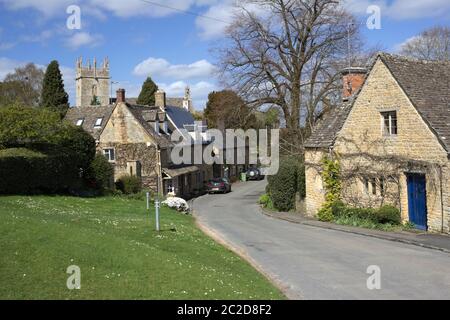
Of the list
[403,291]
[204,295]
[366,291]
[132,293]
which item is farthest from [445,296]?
[132,293]

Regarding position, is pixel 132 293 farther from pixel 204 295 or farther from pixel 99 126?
pixel 99 126

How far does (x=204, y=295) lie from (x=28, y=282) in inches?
137

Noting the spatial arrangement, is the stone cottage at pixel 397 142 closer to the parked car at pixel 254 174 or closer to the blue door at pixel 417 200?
the blue door at pixel 417 200

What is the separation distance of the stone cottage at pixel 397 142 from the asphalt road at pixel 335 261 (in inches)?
128

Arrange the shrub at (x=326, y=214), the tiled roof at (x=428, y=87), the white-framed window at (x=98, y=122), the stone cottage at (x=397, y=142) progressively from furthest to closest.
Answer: the white-framed window at (x=98, y=122) → the shrub at (x=326, y=214) → the tiled roof at (x=428, y=87) → the stone cottage at (x=397, y=142)

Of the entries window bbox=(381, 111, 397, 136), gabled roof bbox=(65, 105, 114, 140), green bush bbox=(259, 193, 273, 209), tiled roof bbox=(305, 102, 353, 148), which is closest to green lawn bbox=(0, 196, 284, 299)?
window bbox=(381, 111, 397, 136)

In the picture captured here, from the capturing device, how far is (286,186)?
33.0m

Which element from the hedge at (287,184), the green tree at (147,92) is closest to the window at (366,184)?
the hedge at (287,184)

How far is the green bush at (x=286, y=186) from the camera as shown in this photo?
3311 centimetres

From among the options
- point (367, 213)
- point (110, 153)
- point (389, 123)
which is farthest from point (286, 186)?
point (110, 153)

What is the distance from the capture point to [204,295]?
1007cm

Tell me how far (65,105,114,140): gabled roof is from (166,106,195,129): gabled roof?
7.56 m

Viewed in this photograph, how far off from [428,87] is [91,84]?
88963mm

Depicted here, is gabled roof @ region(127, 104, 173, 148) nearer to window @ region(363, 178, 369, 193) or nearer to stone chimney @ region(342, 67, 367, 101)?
stone chimney @ region(342, 67, 367, 101)
